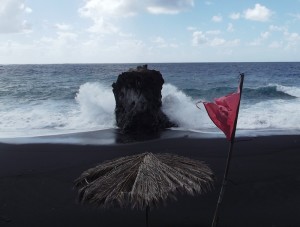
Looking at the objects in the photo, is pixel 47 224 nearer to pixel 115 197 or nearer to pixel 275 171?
pixel 115 197

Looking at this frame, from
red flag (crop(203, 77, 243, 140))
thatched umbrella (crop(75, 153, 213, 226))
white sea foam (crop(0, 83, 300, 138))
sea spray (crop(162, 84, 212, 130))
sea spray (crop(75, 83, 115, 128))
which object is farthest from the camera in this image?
sea spray (crop(75, 83, 115, 128))

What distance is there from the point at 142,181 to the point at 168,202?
3365 millimetres

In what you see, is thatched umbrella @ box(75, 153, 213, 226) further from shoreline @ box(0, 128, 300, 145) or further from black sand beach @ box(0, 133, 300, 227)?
shoreline @ box(0, 128, 300, 145)

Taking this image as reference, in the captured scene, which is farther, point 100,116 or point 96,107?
point 96,107

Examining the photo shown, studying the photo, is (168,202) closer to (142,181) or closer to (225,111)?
(142,181)

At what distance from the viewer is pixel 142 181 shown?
6.02 meters

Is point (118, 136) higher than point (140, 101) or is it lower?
lower

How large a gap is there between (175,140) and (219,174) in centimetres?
474

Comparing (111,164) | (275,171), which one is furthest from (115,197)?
(275,171)

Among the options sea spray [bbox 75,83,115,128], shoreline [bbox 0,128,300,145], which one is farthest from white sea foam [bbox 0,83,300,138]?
shoreline [bbox 0,128,300,145]

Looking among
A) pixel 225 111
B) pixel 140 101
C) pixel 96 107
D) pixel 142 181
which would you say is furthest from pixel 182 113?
pixel 225 111

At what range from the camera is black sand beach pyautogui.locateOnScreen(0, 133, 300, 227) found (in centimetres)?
848

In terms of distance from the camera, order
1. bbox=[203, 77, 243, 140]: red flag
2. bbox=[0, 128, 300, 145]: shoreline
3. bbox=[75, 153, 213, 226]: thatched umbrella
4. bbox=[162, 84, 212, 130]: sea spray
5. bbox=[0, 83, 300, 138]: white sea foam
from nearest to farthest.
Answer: bbox=[203, 77, 243, 140]: red flag < bbox=[75, 153, 213, 226]: thatched umbrella < bbox=[0, 128, 300, 145]: shoreline < bbox=[0, 83, 300, 138]: white sea foam < bbox=[162, 84, 212, 130]: sea spray

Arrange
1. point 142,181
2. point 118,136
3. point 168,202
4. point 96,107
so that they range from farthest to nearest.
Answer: point 96,107 → point 118,136 → point 168,202 → point 142,181
